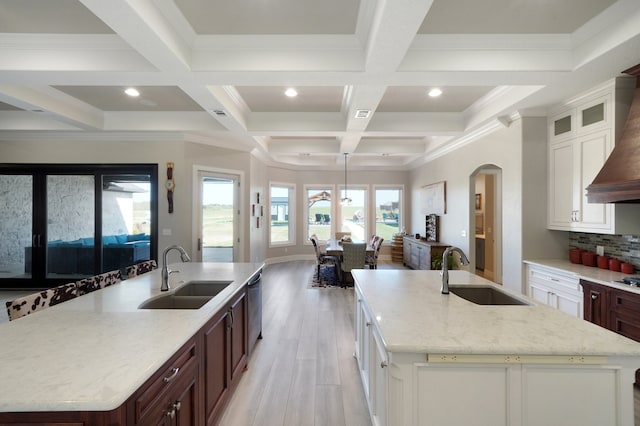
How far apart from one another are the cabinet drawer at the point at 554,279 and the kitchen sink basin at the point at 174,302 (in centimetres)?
362

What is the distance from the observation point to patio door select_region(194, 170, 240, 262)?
17.7ft

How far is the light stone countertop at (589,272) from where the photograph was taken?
2567mm

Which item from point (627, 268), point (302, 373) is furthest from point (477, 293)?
point (627, 268)

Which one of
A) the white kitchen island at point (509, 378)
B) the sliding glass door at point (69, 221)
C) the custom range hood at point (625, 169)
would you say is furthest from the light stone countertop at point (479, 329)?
the sliding glass door at point (69, 221)

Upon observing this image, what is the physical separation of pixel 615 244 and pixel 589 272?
58cm

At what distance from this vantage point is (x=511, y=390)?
1314 millimetres

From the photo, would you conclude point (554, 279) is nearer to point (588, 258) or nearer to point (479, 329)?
point (588, 258)

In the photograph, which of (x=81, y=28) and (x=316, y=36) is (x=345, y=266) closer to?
(x=316, y=36)

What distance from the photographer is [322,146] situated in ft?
20.2

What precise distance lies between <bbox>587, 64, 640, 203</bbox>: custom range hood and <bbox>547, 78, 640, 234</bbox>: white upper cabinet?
0.84 ft

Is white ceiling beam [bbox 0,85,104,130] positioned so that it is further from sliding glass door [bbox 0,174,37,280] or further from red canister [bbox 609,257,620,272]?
red canister [bbox 609,257,620,272]

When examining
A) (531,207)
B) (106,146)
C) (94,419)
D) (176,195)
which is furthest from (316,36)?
(106,146)

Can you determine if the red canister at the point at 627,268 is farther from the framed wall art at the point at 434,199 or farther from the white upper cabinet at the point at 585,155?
the framed wall art at the point at 434,199

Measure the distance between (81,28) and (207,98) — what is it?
46.3 inches
